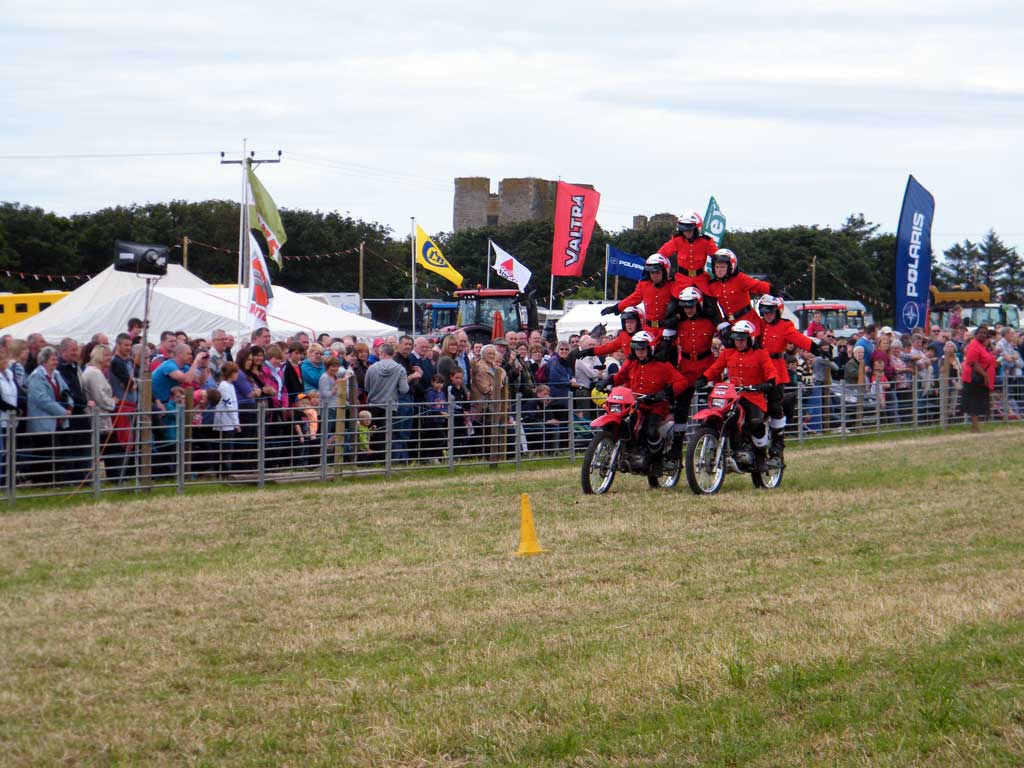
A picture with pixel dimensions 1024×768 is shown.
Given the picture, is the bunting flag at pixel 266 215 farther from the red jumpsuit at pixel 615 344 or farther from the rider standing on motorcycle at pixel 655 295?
the red jumpsuit at pixel 615 344

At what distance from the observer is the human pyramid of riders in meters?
15.5

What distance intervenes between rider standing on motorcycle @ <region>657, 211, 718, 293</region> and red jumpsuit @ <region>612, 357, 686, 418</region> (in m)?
1.02

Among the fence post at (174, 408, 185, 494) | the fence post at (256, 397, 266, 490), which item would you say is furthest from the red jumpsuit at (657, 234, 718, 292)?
the fence post at (174, 408, 185, 494)

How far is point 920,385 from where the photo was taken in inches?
1124

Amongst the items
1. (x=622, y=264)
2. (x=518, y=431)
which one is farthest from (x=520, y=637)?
(x=622, y=264)

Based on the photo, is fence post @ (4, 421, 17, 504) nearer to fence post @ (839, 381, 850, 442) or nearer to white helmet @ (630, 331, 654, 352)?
white helmet @ (630, 331, 654, 352)

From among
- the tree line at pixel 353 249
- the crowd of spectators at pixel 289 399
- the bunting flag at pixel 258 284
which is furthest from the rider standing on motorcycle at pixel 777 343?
the tree line at pixel 353 249

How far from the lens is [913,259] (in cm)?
3103

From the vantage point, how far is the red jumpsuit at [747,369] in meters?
15.5

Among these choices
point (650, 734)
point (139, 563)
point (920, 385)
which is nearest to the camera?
point (650, 734)

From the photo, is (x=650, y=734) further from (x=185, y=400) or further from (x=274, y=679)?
(x=185, y=400)

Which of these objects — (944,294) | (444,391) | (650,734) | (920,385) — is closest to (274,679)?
(650,734)

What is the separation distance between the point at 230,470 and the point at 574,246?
49.8 feet

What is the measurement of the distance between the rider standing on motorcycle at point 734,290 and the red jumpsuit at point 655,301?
41 centimetres
